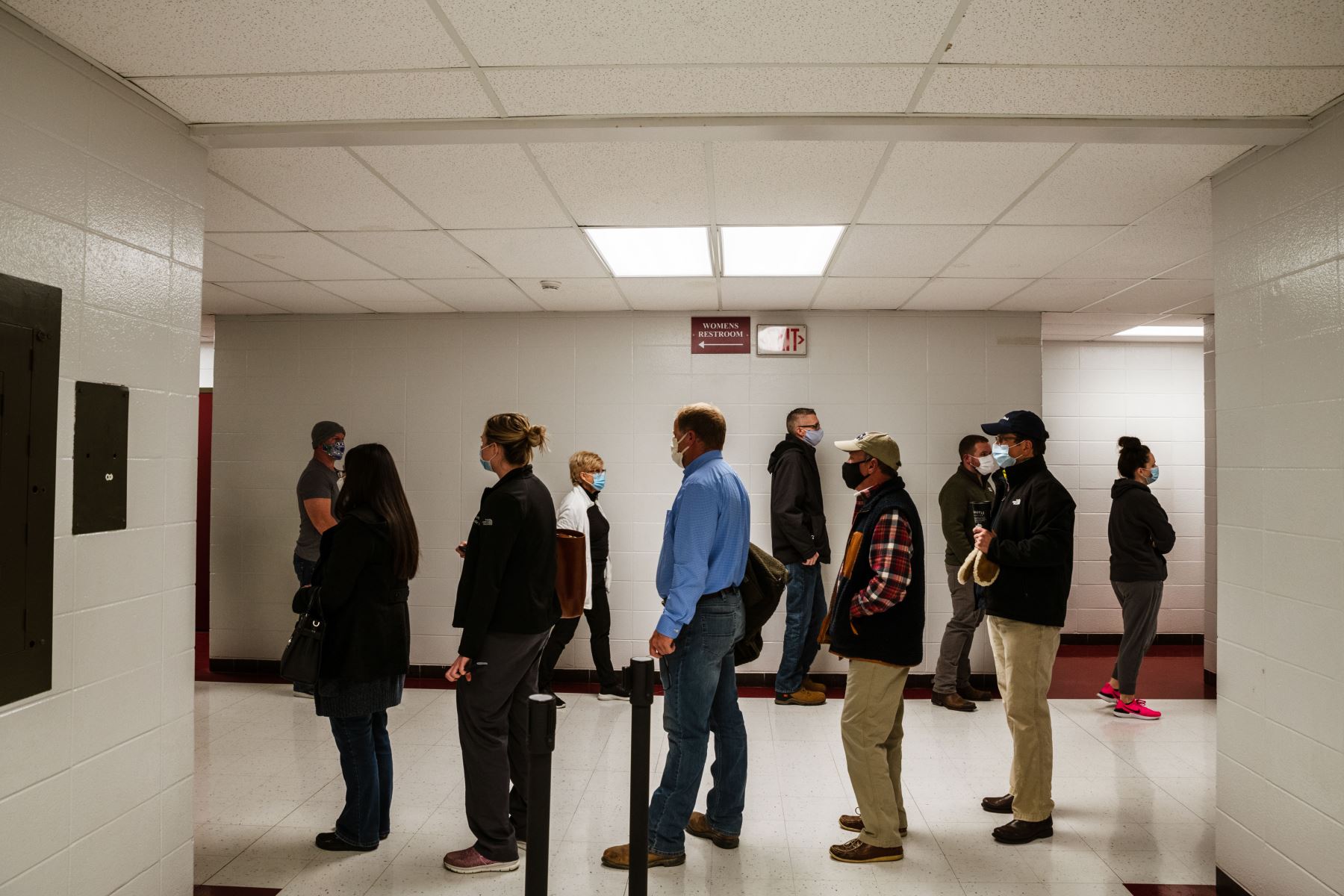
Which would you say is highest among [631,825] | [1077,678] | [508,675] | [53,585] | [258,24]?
[258,24]

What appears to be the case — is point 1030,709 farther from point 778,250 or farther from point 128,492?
point 128,492

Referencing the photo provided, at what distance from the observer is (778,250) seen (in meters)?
4.30

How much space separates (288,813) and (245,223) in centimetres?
268

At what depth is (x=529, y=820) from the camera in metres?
2.04

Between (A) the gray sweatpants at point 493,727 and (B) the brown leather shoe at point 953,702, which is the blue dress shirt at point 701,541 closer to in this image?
(A) the gray sweatpants at point 493,727

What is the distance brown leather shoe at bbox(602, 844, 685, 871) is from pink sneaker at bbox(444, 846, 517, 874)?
1.15ft

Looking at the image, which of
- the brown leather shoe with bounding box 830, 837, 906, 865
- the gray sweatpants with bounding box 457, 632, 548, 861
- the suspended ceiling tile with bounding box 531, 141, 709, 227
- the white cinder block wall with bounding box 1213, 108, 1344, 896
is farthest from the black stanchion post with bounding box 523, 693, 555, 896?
the white cinder block wall with bounding box 1213, 108, 1344, 896

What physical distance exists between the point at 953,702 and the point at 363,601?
388cm

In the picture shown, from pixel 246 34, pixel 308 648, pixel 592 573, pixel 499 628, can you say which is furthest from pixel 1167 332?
pixel 246 34

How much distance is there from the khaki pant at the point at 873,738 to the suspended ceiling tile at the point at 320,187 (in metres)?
2.68

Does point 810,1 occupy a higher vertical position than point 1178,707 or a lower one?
higher

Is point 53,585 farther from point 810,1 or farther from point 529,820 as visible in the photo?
point 810,1

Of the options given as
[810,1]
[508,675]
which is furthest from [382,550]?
[810,1]

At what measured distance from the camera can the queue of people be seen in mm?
2965
